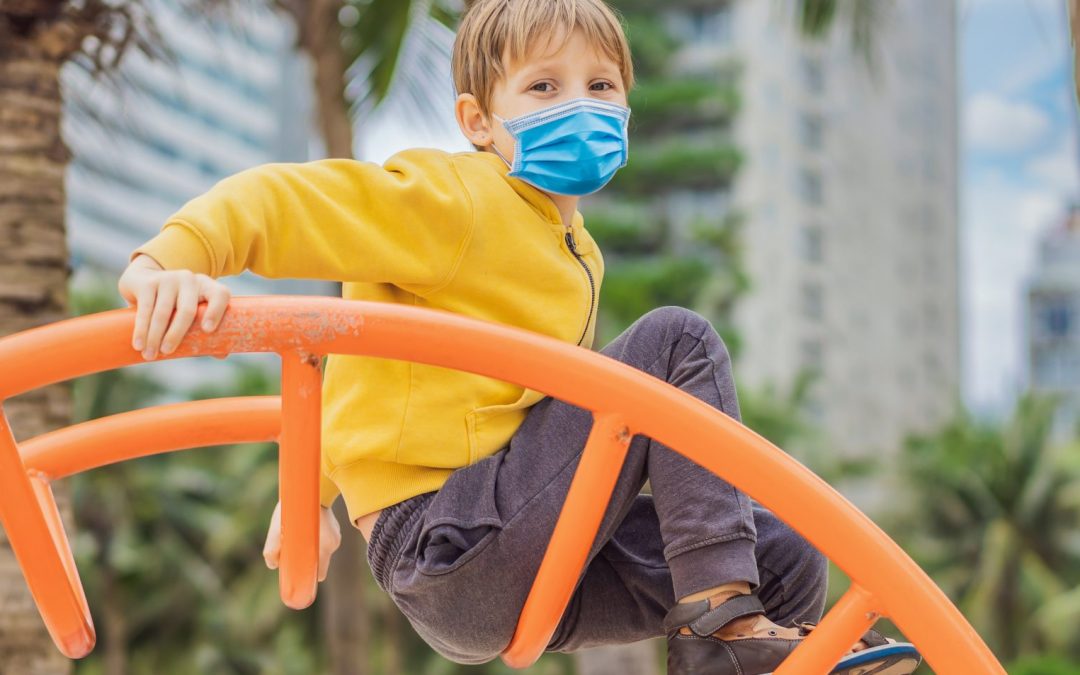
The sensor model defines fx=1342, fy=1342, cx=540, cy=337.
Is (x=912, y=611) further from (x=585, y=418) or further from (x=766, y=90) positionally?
(x=766, y=90)

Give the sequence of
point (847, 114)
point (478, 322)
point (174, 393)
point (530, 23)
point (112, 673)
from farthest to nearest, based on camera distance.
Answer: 1. point (847, 114)
2. point (174, 393)
3. point (112, 673)
4. point (530, 23)
5. point (478, 322)

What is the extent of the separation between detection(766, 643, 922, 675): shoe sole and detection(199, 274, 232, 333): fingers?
0.80m

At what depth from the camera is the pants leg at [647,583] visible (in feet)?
6.03

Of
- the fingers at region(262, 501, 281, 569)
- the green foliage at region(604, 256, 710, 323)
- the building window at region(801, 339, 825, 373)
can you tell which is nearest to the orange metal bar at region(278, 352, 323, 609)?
the fingers at region(262, 501, 281, 569)

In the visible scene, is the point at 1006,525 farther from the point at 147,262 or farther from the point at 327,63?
the point at 147,262

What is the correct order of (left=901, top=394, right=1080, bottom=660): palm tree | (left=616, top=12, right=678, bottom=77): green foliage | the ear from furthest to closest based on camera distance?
(left=616, top=12, right=678, bottom=77): green foliage
(left=901, top=394, right=1080, bottom=660): palm tree
the ear

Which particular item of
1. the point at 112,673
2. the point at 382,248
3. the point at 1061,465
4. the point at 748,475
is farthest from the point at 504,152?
the point at 1061,465

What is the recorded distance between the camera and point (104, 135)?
16.6 feet

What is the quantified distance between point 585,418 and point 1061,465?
2030 centimetres

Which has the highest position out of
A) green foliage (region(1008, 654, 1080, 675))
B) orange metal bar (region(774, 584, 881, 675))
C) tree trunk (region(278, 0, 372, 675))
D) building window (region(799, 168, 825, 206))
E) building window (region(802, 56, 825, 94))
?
orange metal bar (region(774, 584, 881, 675))

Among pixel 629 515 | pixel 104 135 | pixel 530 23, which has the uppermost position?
pixel 530 23

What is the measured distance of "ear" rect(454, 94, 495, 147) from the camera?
1.95 m

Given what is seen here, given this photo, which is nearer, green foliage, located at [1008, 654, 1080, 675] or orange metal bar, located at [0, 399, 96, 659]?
orange metal bar, located at [0, 399, 96, 659]

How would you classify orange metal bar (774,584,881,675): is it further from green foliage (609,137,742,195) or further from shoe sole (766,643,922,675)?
green foliage (609,137,742,195)
